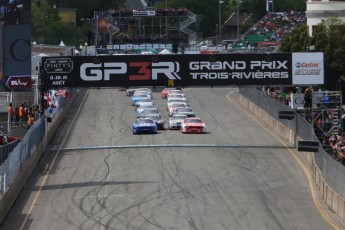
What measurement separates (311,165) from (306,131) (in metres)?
3.46

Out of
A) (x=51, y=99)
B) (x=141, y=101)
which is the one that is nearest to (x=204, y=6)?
(x=141, y=101)

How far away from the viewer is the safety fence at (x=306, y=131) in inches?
1375

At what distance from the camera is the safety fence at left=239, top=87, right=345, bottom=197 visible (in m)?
34.9

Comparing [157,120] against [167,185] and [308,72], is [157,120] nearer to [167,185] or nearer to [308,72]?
[308,72]

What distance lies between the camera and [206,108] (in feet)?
265

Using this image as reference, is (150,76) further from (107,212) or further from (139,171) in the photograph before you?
(107,212)

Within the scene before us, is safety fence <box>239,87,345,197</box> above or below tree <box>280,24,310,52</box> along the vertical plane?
below

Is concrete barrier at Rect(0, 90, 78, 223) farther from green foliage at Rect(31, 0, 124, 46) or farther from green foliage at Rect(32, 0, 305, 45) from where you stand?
green foliage at Rect(32, 0, 305, 45)

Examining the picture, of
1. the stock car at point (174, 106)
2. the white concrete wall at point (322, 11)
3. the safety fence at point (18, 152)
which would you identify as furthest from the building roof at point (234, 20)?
the safety fence at point (18, 152)

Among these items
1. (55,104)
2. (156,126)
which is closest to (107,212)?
(156,126)

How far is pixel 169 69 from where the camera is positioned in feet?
182

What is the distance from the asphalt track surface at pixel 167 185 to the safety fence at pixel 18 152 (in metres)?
0.97

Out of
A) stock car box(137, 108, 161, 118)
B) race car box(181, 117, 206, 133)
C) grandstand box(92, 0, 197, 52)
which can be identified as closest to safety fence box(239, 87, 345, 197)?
race car box(181, 117, 206, 133)

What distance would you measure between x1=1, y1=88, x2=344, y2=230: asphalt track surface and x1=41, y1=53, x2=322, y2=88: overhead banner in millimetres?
3382
